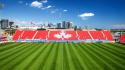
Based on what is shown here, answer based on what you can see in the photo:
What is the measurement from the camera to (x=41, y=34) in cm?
6938

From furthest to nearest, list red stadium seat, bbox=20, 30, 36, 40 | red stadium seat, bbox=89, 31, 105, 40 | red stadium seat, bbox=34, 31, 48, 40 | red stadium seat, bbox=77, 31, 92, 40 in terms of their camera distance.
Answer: red stadium seat, bbox=77, 31, 92, 40, red stadium seat, bbox=20, 30, 36, 40, red stadium seat, bbox=34, 31, 48, 40, red stadium seat, bbox=89, 31, 105, 40

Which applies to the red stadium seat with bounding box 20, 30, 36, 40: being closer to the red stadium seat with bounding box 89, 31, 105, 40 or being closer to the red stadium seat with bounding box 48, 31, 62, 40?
the red stadium seat with bounding box 48, 31, 62, 40

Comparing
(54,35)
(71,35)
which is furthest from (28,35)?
(71,35)

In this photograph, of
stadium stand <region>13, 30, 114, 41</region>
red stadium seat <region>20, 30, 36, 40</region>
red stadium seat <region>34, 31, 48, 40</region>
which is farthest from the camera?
red stadium seat <region>20, 30, 36, 40</region>

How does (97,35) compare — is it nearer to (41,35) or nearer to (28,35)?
(41,35)

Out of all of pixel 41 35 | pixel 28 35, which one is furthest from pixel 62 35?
pixel 28 35

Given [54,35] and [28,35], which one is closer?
[28,35]

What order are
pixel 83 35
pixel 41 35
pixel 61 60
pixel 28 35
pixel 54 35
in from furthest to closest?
pixel 54 35 < pixel 83 35 < pixel 41 35 < pixel 28 35 < pixel 61 60

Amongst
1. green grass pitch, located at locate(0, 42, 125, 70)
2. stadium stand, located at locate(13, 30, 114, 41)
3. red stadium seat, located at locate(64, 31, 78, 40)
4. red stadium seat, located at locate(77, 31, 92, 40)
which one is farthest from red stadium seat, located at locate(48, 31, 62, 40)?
green grass pitch, located at locate(0, 42, 125, 70)

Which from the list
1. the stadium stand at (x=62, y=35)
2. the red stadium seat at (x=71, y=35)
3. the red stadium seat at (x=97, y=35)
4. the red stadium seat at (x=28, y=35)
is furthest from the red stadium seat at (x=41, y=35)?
the red stadium seat at (x=97, y=35)

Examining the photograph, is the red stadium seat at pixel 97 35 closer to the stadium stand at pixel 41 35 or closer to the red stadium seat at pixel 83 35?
the red stadium seat at pixel 83 35

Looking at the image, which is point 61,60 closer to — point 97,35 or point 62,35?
point 62,35

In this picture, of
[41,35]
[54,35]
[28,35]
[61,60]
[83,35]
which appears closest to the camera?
[61,60]

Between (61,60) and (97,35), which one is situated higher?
(97,35)
